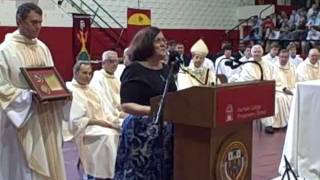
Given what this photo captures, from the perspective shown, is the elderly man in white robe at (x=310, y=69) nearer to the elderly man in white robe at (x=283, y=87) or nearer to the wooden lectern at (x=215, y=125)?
the elderly man in white robe at (x=283, y=87)

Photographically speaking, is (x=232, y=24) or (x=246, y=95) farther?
(x=232, y=24)

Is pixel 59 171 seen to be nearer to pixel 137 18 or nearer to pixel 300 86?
pixel 300 86

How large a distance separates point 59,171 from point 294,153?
1.83m

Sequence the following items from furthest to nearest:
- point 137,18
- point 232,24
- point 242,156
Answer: point 232,24
point 137,18
point 242,156

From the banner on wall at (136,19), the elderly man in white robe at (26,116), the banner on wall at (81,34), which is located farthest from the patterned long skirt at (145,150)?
the banner on wall at (136,19)

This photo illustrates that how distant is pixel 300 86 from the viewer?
4203mm

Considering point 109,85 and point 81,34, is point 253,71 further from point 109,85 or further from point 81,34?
point 81,34

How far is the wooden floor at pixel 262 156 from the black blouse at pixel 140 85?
8.22ft

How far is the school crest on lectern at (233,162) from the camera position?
2414 millimetres

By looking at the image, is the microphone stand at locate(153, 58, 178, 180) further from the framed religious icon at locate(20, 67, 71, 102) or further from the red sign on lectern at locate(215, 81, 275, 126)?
the framed religious icon at locate(20, 67, 71, 102)

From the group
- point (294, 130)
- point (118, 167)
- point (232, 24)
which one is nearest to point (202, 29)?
point (232, 24)

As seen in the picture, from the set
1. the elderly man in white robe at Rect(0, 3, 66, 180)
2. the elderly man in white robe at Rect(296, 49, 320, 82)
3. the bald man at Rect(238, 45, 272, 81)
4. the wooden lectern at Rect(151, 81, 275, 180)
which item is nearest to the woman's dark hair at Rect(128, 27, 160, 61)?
the wooden lectern at Rect(151, 81, 275, 180)

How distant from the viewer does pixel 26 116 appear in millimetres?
→ 3531

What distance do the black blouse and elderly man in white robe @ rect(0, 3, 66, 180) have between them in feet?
2.82
